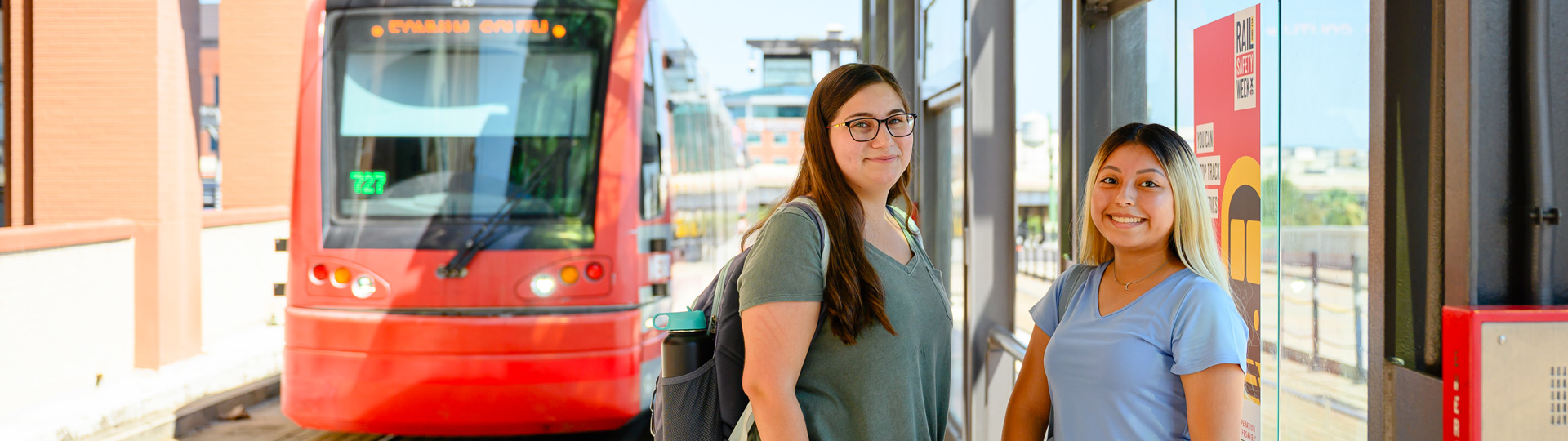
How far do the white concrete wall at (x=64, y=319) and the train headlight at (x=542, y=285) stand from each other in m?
4.27

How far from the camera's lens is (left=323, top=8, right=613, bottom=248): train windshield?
4.94m

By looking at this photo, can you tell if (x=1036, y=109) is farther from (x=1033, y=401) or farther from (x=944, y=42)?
(x=1033, y=401)

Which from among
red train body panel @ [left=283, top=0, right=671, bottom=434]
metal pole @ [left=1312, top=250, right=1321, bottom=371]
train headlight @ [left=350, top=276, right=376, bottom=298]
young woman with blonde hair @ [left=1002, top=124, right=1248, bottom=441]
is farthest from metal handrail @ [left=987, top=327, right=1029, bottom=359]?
train headlight @ [left=350, top=276, right=376, bottom=298]

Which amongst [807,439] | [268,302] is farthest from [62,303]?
[807,439]

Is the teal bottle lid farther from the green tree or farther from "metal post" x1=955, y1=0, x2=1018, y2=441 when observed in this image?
"metal post" x1=955, y1=0, x2=1018, y2=441

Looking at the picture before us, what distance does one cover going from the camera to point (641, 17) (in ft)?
17.0

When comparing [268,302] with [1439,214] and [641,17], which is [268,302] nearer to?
[641,17]

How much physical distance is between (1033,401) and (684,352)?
0.76 m

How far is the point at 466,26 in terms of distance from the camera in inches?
197

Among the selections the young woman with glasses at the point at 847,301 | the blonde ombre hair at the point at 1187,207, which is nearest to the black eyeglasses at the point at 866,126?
the young woman with glasses at the point at 847,301

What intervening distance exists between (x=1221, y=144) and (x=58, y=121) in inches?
363

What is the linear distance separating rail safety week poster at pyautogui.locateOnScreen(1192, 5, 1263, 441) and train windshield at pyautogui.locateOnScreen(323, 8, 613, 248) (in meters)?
3.15

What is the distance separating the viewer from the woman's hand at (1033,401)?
6.64 ft

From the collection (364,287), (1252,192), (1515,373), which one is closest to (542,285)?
(364,287)
